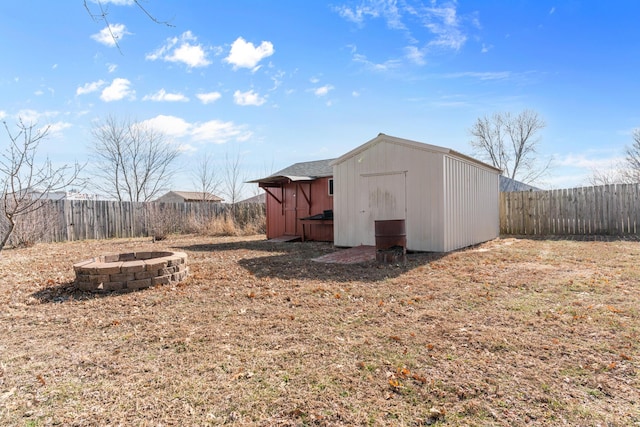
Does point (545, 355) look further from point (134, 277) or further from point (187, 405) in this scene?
point (134, 277)

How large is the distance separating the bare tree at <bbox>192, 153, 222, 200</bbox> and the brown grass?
18.8 m

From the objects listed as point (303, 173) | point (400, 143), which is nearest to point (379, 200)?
point (400, 143)

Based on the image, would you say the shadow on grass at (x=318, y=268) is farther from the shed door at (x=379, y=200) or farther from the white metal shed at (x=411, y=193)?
the shed door at (x=379, y=200)

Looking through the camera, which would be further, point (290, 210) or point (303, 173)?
point (303, 173)

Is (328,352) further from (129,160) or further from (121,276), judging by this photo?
(129,160)

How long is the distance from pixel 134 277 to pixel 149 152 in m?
21.5

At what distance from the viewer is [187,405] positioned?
83.4 inches

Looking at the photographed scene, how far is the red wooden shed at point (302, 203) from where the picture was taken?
11867 mm

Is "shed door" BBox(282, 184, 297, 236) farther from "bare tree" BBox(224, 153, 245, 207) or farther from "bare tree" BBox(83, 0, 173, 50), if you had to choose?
"bare tree" BBox(224, 153, 245, 207)

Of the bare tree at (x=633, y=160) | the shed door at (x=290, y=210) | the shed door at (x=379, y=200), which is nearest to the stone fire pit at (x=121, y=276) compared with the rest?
the shed door at (x=379, y=200)

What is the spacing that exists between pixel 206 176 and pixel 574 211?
68.6 feet

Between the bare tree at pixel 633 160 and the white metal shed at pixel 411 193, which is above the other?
the bare tree at pixel 633 160

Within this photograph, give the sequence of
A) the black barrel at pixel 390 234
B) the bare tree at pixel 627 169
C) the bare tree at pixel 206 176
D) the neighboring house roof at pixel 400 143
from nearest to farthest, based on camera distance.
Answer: the black barrel at pixel 390 234
the neighboring house roof at pixel 400 143
the bare tree at pixel 627 169
the bare tree at pixel 206 176

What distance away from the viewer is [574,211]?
12727mm
